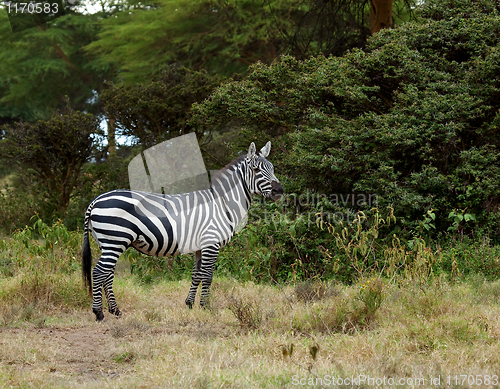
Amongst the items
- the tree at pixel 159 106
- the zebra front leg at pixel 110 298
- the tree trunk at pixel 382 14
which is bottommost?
the zebra front leg at pixel 110 298

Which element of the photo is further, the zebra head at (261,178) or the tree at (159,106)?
the tree at (159,106)

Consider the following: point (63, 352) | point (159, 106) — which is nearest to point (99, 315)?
point (63, 352)

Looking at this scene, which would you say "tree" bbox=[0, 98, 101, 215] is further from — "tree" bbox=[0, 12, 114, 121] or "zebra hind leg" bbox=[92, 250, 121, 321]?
"tree" bbox=[0, 12, 114, 121]

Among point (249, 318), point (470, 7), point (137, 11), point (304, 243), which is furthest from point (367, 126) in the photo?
point (137, 11)

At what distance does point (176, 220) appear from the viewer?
22.2 feet

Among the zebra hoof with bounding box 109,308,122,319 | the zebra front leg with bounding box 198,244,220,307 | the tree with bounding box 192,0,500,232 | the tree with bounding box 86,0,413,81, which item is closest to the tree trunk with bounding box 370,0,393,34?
the tree with bounding box 192,0,500,232

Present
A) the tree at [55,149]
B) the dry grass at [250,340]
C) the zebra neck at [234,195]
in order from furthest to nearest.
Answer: the tree at [55,149] < the zebra neck at [234,195] < the dry grass at [250,340]

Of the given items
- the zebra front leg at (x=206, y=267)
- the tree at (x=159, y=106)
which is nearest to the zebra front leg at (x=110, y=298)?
the zebra front leg at (x=206, y=267)

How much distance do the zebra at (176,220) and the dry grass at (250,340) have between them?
1.71ft

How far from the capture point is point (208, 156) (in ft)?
43.5

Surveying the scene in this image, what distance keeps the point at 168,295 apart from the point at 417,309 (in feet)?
11.3

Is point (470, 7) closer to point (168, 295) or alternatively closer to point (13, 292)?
point (168, 295)

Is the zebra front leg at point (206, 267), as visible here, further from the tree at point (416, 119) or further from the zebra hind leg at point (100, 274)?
the tree at point (416, 119)

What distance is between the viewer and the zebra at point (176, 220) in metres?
6.47
